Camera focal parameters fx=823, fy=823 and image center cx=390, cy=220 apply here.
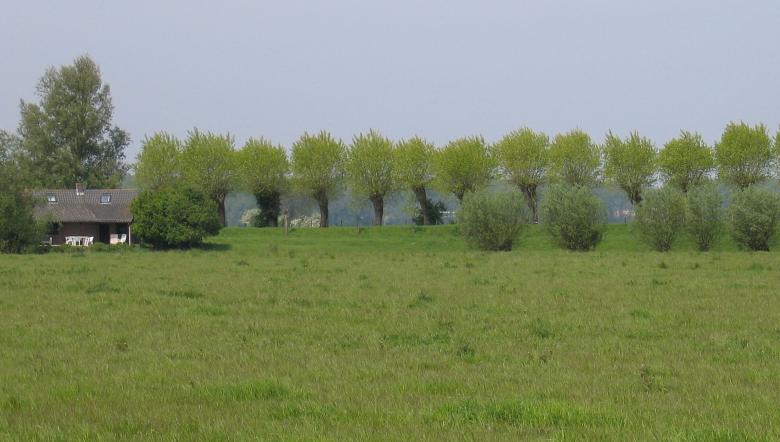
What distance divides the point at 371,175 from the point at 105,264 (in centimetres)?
6453

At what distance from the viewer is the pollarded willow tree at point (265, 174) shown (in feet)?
331

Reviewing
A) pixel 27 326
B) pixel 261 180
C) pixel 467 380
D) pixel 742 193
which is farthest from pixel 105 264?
pixel 261 180

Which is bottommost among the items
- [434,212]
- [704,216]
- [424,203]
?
[704,216]

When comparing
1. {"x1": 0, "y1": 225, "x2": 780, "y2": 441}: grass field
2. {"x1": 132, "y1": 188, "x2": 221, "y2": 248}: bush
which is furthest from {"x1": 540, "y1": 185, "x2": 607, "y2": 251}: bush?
{"x1": 0, "y1": 225, "x2": 780, "y2": 441}: grass field

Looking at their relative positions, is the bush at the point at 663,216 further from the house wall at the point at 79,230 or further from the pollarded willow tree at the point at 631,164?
the house wall at the point at 79,230

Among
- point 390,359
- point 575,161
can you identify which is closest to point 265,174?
point 575,161

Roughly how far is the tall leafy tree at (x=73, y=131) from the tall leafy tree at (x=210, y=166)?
10476mm

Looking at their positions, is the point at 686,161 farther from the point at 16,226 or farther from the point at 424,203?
the point at 16,226

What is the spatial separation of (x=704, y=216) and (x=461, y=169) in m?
36.8

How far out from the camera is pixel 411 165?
9988 cm

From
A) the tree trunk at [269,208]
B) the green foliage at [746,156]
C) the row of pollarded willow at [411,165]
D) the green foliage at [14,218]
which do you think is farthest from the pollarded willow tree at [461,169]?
the green foliage at [14,218]

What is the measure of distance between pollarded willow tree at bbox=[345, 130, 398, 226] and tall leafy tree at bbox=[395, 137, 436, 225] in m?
1.14

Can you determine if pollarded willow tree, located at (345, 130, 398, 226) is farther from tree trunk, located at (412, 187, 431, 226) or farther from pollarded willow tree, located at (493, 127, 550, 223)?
pollarded willow tree, located at (493, 127, 550, 223)

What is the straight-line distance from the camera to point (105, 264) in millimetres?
37500
